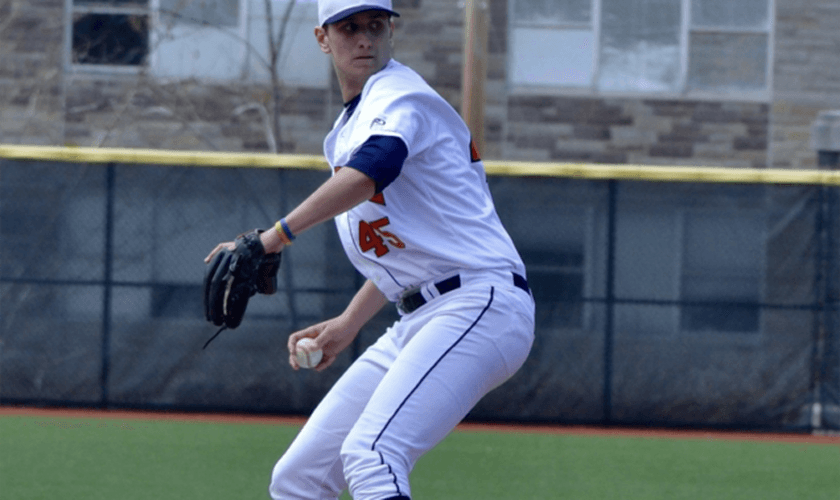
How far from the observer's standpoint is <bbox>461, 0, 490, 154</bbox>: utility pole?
925 centimetres

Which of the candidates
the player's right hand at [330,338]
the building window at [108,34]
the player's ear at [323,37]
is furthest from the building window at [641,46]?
the player's ear at [323,37]

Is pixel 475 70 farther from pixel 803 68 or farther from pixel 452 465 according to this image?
pixel 803 68

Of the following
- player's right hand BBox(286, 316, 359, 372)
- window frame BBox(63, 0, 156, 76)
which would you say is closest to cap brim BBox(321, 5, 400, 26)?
player's right hand BBox(286, 316, 359, 372)

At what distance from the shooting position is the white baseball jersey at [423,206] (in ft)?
9.91

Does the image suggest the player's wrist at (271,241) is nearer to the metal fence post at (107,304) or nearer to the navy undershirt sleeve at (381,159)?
the navy undershirt sleeve at (381,159)

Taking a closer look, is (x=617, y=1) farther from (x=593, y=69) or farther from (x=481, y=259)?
Answer: (x=481, y=259)

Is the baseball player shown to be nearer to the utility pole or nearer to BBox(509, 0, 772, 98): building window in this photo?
the utility pole

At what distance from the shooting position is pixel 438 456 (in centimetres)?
662

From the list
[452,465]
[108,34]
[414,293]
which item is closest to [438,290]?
[414,293]

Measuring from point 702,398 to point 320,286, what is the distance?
2715 millimetres

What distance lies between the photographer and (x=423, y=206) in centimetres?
305

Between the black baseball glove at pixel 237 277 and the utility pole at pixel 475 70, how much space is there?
6.20 m

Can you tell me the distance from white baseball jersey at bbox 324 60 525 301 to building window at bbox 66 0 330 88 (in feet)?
29.3

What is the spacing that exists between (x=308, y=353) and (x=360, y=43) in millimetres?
980
